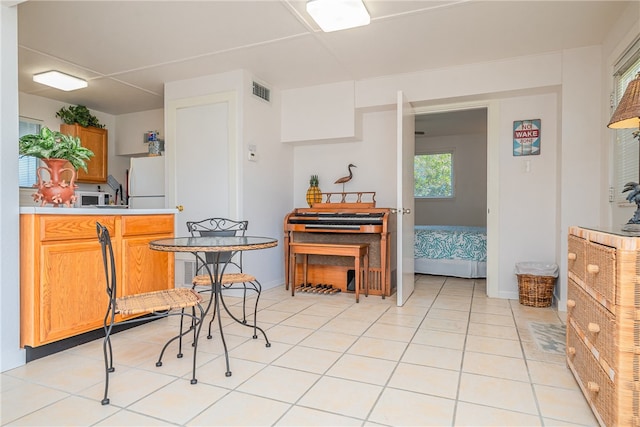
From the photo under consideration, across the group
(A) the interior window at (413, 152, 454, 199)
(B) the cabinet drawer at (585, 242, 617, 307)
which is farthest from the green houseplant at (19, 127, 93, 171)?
(A) the interior window at (413, 152, 454, 199)

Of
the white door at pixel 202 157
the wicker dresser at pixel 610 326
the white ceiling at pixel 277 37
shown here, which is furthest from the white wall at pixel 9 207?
the wicker dresser at pixel 610 326

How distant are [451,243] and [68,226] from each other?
4317 millimetres

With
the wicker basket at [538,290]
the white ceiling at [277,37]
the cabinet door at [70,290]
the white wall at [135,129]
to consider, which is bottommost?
the wicker basket at [538,290]

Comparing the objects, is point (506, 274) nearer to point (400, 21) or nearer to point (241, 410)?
point (400, 21)

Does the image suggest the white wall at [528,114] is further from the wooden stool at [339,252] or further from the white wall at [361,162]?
the wooden stool at [339,252]

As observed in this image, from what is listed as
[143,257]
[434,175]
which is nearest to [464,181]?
[434,175]

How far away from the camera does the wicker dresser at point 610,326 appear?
134 cm

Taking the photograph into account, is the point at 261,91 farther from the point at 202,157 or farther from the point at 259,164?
the point at 202,157

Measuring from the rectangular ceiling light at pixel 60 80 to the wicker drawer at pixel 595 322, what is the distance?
4962 mm

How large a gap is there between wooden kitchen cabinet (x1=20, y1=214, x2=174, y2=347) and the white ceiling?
63.6 inches

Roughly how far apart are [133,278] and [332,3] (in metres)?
2.45

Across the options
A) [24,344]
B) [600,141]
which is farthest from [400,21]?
[24,344]

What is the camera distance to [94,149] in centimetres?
529

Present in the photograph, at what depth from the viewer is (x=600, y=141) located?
3273 mm
